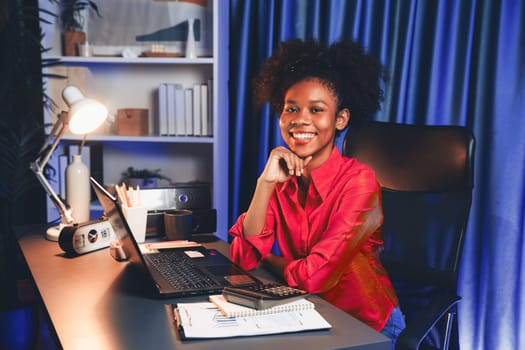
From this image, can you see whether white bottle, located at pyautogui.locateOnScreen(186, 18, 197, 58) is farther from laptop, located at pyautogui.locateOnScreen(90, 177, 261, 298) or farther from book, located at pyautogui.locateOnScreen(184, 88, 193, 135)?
laptop, located at pyautogui.locateOnScreen(90, 177, 261, 298)

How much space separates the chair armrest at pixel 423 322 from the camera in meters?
1.05

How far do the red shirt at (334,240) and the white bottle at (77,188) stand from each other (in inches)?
24.3

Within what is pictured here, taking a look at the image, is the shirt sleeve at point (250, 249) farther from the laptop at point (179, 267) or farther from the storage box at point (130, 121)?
the storage box at point (130, 121)

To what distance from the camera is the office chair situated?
1534mm

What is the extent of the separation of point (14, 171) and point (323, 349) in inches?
81.1

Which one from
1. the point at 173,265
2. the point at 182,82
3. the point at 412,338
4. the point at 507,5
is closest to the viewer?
the point at 412,338

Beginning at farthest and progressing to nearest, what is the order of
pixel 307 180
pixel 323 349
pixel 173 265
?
pixel 307 180
pixel 173 265
pixel 323 349

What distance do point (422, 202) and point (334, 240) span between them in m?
0.41

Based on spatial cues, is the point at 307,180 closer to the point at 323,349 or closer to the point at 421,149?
the point at 421,149

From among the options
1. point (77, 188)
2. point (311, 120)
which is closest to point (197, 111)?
point (77, 188)

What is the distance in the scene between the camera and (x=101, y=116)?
5.45 feet

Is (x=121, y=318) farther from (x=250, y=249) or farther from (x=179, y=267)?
(x=250, y=249)

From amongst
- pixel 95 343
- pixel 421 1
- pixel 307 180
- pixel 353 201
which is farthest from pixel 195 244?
pixel 421 1

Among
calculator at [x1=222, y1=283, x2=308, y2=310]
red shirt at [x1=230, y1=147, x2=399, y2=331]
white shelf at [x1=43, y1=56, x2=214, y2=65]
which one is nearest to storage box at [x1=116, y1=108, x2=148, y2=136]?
white shelf at [x1=43, y1=56, x2=214, y2=65]
